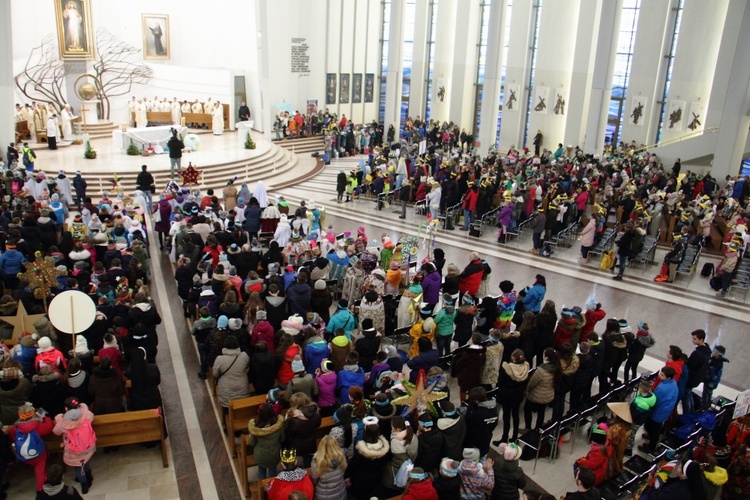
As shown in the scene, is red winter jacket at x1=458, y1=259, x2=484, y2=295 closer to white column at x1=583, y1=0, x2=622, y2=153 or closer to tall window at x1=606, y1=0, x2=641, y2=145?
white column at x1=583, y1=0, x2=622, y2=153

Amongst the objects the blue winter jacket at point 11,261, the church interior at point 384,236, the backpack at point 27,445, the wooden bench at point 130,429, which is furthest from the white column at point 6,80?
the backpack at point 27,445

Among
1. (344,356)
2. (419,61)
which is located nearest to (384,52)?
(419,61)

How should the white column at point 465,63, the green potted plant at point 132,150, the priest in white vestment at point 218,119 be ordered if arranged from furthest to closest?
the white column at point 465,63 < the priest in white vestment at point 218,119 < the green potted plant at point 132,150

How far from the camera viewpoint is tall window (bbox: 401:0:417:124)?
3380 cm

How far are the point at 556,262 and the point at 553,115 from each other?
1525cm

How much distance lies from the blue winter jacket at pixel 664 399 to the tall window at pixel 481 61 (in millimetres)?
25069

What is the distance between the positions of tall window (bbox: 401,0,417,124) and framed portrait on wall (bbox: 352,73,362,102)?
2376 mm

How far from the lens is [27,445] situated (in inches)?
254

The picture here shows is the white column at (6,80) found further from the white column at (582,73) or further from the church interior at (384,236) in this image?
the white column at (582,73)

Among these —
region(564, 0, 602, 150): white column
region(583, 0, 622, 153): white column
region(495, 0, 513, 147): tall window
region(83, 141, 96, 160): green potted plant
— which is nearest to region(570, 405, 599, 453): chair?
region(83, 141, 96, 160): green potted plant

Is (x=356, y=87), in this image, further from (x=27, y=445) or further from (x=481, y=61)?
(x=27, y=445)

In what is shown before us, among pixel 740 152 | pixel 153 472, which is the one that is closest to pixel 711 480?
pixel 153 472

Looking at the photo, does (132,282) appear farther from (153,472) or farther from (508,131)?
(508,131)

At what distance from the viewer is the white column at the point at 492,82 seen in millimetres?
28328
